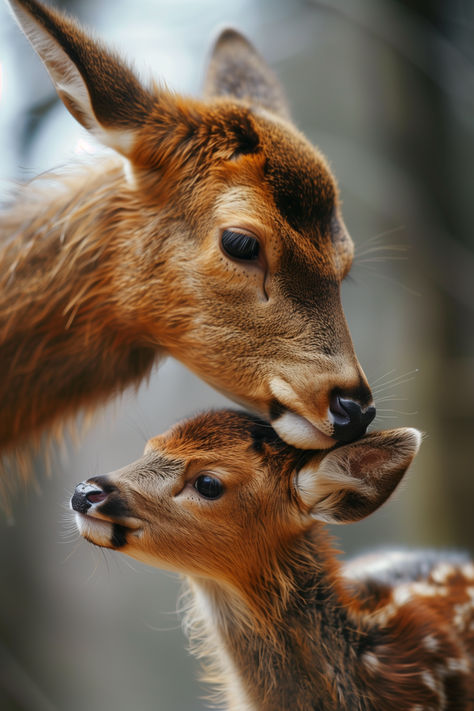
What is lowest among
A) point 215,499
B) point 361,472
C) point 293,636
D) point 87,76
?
point 293,636

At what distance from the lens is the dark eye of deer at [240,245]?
734mm

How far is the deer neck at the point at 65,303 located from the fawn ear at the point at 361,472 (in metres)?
0.28

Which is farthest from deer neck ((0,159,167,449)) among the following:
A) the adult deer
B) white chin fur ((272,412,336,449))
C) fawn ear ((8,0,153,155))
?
white chin fur ((272,412,336,449))

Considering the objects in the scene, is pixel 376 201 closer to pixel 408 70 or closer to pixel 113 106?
pixel 408 70

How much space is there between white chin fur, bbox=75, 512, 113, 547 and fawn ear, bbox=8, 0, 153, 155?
0.43 meters

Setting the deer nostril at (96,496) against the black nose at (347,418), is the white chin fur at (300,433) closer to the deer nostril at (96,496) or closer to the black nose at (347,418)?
the black nose at (347,418)

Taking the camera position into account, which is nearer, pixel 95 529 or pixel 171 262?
pixel 95 529

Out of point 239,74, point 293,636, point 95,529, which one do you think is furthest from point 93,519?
point 239,74

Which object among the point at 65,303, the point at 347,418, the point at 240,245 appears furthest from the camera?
the point at 65,303

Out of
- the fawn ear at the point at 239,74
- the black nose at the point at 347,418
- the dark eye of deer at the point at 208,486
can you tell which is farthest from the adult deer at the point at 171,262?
the fawn ear at the point at 239,74

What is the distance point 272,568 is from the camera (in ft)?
2.56

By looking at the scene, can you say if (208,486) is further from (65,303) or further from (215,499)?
(65,303)

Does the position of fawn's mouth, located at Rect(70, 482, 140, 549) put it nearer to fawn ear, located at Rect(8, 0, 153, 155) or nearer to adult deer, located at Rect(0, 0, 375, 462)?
adult deer, located at Rect(0, 0, 375, 462)

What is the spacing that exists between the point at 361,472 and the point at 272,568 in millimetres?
206
